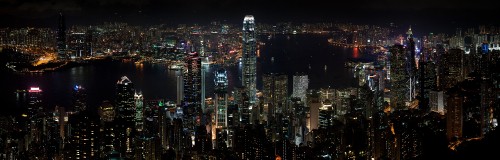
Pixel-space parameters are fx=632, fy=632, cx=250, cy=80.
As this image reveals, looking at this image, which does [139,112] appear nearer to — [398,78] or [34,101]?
[34,101]

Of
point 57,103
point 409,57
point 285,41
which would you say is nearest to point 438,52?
point 409,57

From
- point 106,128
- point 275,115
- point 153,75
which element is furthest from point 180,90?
point 106,128

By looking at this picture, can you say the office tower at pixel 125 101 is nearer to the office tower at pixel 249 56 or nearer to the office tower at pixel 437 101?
the office tower at pixel 249 56

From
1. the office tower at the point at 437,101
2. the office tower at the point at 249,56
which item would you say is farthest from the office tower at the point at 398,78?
the office tower at the point at 249,56

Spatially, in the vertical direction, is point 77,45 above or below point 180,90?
above

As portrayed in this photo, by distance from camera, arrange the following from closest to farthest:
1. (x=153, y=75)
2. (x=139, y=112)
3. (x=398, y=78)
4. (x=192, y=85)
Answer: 1. (x=139, y=112)
2. (x=192, y=85)
3. (x=398, y=78)
4. (x=153, y=75)

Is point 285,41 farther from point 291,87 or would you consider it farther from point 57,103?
point 57,103
